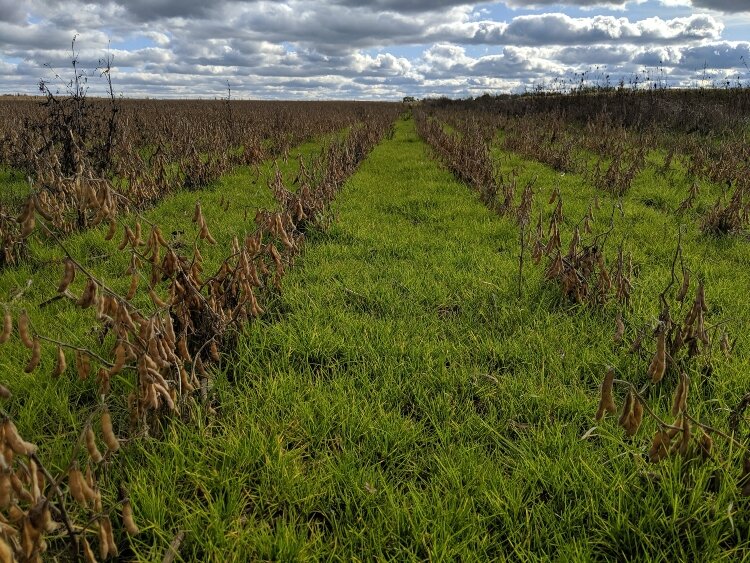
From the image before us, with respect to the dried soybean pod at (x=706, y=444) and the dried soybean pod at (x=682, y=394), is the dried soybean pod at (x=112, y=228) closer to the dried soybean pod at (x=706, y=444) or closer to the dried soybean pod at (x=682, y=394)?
the dried soybean pod at (x=682, y=394)

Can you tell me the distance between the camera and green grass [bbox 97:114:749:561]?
6.54 feet

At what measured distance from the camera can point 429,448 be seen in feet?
8.36

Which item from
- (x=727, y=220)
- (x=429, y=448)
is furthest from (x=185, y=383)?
(x=727, y=220)

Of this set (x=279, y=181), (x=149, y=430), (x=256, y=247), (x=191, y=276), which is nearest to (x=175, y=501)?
(x=149, y=430)

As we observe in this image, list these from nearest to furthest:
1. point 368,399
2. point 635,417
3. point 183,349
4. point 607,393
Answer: point 607,393, point 635,417, point 183,349, point 368,399

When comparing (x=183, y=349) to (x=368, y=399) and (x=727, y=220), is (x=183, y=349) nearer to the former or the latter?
(x=368, y=399)

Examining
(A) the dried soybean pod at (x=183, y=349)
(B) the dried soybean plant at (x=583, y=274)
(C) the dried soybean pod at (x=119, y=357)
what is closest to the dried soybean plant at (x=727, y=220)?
(B) the dried soybean plant at (x=583, y=274)

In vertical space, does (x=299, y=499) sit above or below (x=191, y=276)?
below

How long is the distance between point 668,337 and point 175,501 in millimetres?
2647

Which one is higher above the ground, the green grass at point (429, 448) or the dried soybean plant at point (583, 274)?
the dried soybean plant at point (583, 274)

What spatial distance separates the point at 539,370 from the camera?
3.18m

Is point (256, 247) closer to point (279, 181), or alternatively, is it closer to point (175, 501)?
point (175, 501)

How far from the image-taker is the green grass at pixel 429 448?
1992mm

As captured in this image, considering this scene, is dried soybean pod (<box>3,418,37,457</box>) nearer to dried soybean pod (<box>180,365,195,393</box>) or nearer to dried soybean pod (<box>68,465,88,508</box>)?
dried soybean pod (<box>68,465,88,508</box>)
